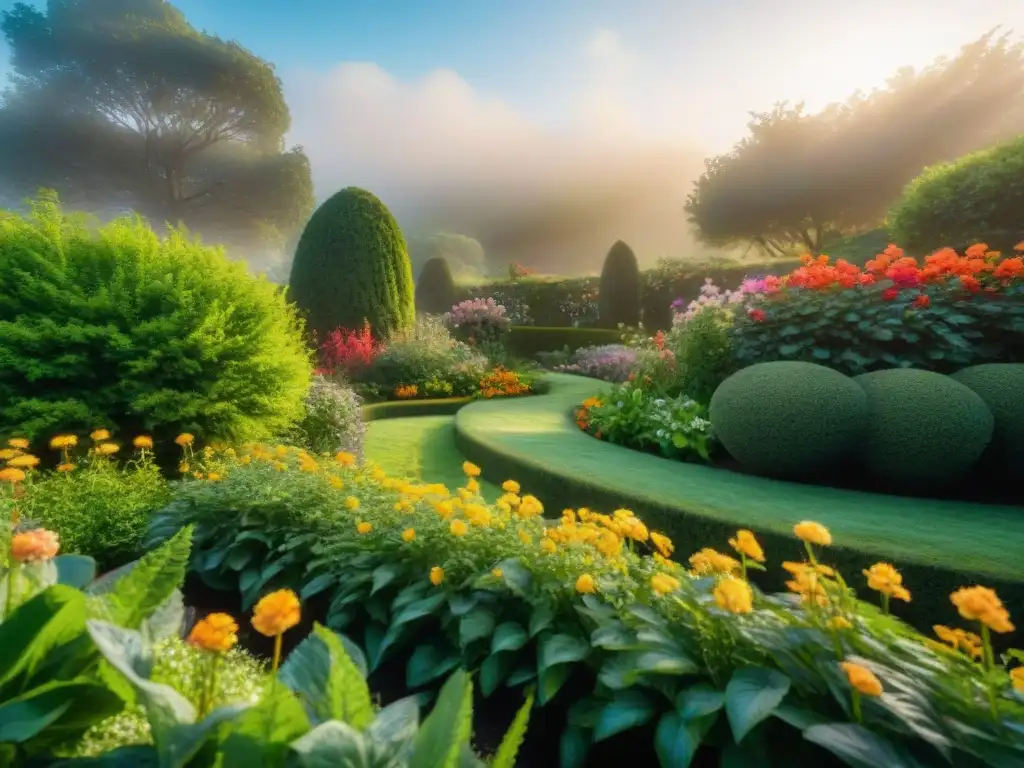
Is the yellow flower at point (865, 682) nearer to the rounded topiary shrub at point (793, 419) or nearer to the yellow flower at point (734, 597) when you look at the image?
the yellow flower at point (734, 597)

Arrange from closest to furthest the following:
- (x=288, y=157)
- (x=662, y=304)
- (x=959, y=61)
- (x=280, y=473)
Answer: (x=280, y=473)
(x=662, y=304)
(x=959, y=61)
(x=288, y=157)

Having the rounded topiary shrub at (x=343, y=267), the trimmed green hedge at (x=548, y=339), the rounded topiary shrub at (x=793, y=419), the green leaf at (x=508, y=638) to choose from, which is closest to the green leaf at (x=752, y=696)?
the green leaf at (x=508, y=638)

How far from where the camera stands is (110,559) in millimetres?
3418

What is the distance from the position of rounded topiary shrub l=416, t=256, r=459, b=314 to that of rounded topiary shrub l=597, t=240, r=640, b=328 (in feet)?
21.9

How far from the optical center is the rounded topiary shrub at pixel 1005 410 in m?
4.35

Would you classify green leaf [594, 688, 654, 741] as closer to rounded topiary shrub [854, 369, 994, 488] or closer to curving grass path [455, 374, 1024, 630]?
curving grass path [455, 374, 1024, 630]

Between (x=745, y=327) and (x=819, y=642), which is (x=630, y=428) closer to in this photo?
(x=745, y=327)

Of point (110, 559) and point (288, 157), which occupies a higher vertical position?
point (288, 157)

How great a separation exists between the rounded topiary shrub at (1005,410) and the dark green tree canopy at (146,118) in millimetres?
26359

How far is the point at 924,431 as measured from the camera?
4.15m

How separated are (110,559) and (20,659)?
9.01ft

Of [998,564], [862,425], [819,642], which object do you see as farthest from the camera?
[862,425]

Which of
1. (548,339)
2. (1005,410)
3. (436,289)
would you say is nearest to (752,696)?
(1005,410)

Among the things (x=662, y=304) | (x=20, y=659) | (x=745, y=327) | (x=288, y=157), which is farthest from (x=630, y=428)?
(x=288, y=157)
